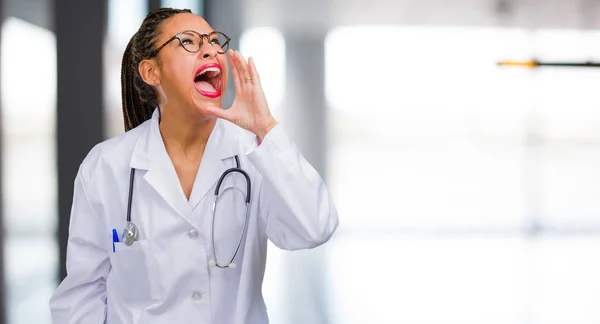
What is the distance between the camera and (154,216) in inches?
49.0

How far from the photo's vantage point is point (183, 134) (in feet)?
4.26

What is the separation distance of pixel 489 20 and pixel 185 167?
375cm

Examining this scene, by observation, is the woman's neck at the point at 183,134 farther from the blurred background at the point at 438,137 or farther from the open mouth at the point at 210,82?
the blurred background at the point at 438,137

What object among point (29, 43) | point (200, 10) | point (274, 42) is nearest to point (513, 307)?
point (274, 42)

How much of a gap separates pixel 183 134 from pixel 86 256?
0.28m

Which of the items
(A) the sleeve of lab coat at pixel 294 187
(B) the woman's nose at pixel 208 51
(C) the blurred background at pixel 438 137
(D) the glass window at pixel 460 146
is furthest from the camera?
(D) the glass window at pixel 460 146

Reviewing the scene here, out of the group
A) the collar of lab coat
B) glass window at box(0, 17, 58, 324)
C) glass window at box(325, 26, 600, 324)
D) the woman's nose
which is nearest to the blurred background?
glass window at box(325, 26, 600, 324)

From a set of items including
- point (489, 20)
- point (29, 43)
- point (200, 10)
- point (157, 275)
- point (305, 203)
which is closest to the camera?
point (305, 203)

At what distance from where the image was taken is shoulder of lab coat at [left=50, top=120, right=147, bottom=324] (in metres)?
1.26

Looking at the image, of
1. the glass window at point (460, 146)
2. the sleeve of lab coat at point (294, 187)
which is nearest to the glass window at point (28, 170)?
the sleeve of lab coat at point (294, 187)

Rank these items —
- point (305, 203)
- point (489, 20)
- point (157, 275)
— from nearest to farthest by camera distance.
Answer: point (305, 203), point (157, 275), point (489, 20)

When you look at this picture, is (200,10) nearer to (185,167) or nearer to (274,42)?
(274,42)

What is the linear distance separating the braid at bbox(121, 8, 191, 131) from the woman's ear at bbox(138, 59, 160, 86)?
0.04ft

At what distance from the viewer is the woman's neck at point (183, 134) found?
129 cm
